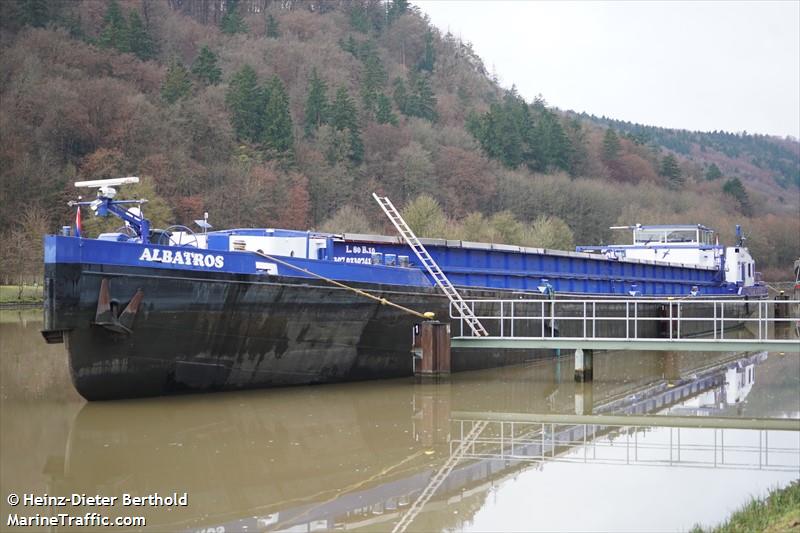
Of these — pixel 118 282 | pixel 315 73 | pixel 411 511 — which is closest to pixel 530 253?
pixel 118 282

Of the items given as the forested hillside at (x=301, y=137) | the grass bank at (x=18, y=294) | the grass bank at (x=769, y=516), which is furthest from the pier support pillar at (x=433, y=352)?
the grass bank at (x=18, y=294)

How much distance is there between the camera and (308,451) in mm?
14305

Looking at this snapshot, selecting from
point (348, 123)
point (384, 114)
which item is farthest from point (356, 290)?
point (384, 114)

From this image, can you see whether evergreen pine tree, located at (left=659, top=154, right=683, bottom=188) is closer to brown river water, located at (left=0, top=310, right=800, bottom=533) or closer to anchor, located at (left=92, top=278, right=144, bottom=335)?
brown river water, located at (left=0, top=310, right=800, bottom=533)

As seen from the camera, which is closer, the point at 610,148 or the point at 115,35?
the point at 115,35

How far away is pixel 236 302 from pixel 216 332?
702 mm

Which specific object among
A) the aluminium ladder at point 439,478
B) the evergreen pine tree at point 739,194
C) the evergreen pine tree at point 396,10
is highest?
the evergreen pine tree at point 396,10

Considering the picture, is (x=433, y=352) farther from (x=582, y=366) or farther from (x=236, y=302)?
(x=236, y=302)

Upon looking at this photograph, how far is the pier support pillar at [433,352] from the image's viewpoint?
21.2m

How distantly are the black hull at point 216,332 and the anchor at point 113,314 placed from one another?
4cm

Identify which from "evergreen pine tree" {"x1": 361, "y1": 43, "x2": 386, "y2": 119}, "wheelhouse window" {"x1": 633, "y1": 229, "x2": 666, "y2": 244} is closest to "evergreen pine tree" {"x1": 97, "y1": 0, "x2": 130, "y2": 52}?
"evergreen pine tree" {"x1": 361, "y1": 43, "x2": 386, "y2": 119}

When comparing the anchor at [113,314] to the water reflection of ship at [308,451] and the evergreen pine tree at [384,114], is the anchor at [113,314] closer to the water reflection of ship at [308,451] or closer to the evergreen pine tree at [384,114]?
the water reflection of ship at [308,451]

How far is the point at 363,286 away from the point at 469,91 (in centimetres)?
10308

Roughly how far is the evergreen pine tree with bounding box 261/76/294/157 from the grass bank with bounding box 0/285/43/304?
24262mm
